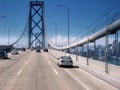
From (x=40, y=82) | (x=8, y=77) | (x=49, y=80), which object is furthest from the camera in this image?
(x=8, y=77)

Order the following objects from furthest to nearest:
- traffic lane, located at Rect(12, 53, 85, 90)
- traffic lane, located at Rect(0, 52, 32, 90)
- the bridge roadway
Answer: traffic lane, located at Rect(0, 52, 32, 90), the bridge roadway, traffic lane, located at Rect(12, 53, 85, 90)

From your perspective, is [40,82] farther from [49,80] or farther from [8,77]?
[8,77]

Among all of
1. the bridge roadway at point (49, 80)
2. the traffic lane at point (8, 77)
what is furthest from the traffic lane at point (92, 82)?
the traffic lane at point (8, 77)

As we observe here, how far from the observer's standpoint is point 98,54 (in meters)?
26.4

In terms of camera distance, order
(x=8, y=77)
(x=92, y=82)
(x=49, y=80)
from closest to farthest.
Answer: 1. (x=92, y=82)
2. (x=49, y=80)
3. (x=8, y=77)

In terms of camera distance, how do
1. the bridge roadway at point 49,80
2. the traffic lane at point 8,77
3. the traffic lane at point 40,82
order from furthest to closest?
the traffic lane at point 8,77, the bridge roadway at point 49,80, the traffic lane at point 40,82

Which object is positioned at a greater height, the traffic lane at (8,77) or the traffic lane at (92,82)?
the traffic lane at (8,77)

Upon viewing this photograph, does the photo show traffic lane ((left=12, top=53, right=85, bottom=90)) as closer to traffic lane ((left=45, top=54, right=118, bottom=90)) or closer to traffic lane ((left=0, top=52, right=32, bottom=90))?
traffic lane ((left=0, top=52, right=32, bottom=90))

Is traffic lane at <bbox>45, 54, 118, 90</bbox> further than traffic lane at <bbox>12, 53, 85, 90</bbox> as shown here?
Yes

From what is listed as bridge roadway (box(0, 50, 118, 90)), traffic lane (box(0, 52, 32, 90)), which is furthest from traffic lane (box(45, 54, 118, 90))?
traffic lane (box(0, 52, 32, 90))

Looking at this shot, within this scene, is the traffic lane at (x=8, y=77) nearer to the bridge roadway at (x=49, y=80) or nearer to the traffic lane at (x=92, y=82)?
the bridge roadway at (x=49, y=80)

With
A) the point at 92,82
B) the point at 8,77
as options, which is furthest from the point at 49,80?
the point at 8,77

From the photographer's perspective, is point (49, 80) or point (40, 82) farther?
point (49, 80)

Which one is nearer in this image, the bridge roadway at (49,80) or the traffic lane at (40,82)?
the traffic lane at (40,82)
